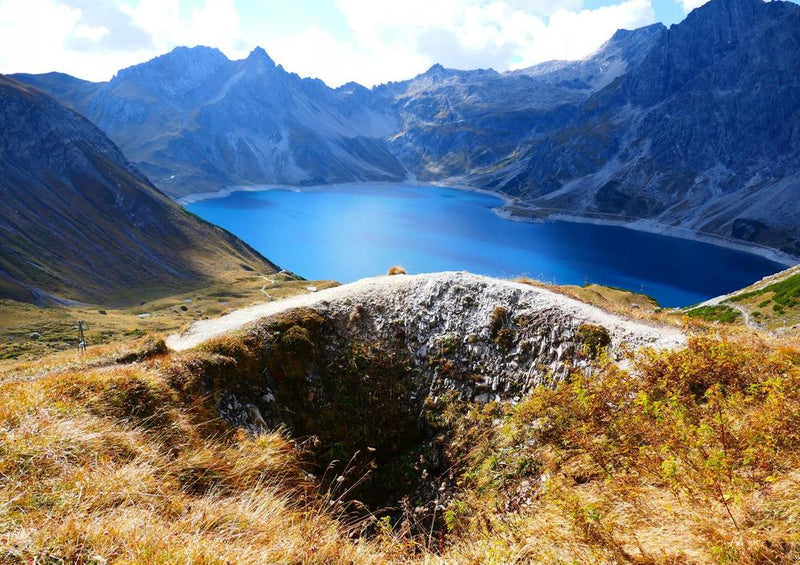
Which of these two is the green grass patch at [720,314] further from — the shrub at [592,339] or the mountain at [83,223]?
the mountain at [83,223]

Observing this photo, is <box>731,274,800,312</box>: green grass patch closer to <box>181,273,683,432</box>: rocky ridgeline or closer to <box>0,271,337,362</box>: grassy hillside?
<box>181,273,683,432</box>: rocky ridgeline

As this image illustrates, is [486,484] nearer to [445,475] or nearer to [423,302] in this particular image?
[445,475]

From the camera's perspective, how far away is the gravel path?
1611cm

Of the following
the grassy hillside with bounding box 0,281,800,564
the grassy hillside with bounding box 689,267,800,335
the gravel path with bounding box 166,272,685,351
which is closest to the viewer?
the grassy hillside with bounding box 0,281,800,564

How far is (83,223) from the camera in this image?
148 metres

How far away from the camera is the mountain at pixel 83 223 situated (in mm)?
120750

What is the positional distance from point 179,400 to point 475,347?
10.9 meters

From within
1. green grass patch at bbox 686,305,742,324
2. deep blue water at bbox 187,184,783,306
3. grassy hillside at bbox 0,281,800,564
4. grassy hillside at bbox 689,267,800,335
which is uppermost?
grassy hillside at bbox 0,281,800,564

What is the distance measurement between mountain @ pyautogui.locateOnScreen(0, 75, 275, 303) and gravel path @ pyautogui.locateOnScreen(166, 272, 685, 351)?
113142 millimetres

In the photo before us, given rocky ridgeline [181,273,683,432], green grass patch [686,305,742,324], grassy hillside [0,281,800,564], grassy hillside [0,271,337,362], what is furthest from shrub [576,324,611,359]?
green grass patch [686,305,742,324]

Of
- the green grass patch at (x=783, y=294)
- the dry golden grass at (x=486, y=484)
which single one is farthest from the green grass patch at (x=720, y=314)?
the dry golden grass at (x=486, y=484)

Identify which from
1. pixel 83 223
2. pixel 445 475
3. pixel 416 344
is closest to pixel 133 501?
pixel 445 475

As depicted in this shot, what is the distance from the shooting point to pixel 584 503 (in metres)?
7.30

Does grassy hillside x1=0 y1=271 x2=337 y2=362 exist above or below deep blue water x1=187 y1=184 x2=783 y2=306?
below
